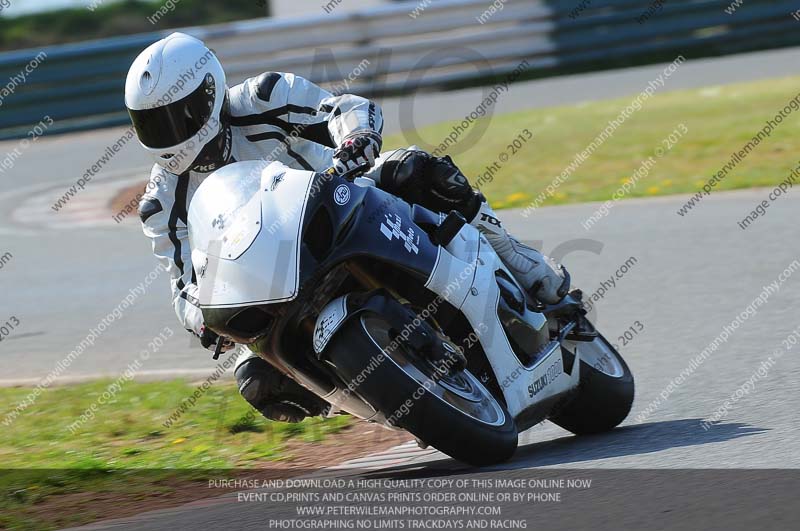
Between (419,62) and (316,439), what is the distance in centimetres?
1378

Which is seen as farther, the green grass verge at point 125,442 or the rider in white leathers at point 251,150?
the green grass verge at point 125,442

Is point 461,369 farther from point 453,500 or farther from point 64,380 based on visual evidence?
point 64,380

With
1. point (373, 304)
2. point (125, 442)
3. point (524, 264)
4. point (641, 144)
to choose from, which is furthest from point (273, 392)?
point (641, 144)

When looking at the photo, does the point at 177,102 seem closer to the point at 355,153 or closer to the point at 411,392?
the point at 355,153

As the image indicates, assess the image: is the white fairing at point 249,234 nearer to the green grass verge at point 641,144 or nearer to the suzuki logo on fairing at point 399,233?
the suzuki logo on fairing at point 399,233

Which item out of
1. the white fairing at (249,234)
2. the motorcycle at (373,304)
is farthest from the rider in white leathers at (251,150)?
the white fairing at (249,234)

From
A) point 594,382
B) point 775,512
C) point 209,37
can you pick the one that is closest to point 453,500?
point 775,512

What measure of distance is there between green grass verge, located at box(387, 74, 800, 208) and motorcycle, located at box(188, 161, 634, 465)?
626 cm

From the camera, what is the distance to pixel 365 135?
15.7ft

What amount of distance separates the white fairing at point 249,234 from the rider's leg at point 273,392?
601 mm

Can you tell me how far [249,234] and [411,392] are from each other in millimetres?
770

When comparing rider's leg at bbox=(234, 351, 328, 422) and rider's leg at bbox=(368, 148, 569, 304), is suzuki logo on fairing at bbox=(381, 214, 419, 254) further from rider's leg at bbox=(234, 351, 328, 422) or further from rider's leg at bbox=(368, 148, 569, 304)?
rider's leg at bbox=(234, 351, 328, 422)

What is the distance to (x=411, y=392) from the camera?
4273 millimetres

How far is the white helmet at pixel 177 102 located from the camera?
5012 mm
